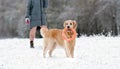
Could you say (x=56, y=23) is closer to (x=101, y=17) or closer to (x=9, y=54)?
(x=101, y=17)

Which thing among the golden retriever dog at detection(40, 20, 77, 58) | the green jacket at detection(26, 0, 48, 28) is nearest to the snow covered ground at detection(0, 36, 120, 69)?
the golden retriever dog at detection(40, 20, 77, 58)

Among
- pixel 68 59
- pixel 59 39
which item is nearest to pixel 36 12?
pixel 59 39

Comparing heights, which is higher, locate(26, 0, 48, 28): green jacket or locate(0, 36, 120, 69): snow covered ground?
locate(26, 0, 48, 28): green jacket

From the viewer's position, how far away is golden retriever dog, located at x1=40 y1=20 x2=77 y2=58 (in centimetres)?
926

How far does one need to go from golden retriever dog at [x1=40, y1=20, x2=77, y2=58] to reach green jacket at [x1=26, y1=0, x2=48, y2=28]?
1870 millimetres

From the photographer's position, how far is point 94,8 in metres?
35.9

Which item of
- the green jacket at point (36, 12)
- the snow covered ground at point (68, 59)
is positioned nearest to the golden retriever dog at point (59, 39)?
the snow covered ground at point (68, 59)

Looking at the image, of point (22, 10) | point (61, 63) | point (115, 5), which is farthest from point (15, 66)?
point (22, 10)

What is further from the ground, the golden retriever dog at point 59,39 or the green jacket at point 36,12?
the green jacket at point 36,12

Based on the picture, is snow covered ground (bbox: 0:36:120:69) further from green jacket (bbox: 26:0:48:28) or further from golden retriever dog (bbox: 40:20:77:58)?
green jacket (bbox: 26:0:48:28)

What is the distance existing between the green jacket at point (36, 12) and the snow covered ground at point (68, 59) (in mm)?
716

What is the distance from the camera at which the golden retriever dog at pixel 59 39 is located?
926cm

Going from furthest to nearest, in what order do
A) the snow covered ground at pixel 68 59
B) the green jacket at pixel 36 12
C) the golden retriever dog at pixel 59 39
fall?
the green jacket at pixel 36 12
the golden retriever dog at pixel 59 39
the snow covered ground at pixel 68 59

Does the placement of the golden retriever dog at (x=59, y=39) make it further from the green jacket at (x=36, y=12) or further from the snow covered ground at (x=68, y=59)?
the green jacket at (x=36, y=12)
